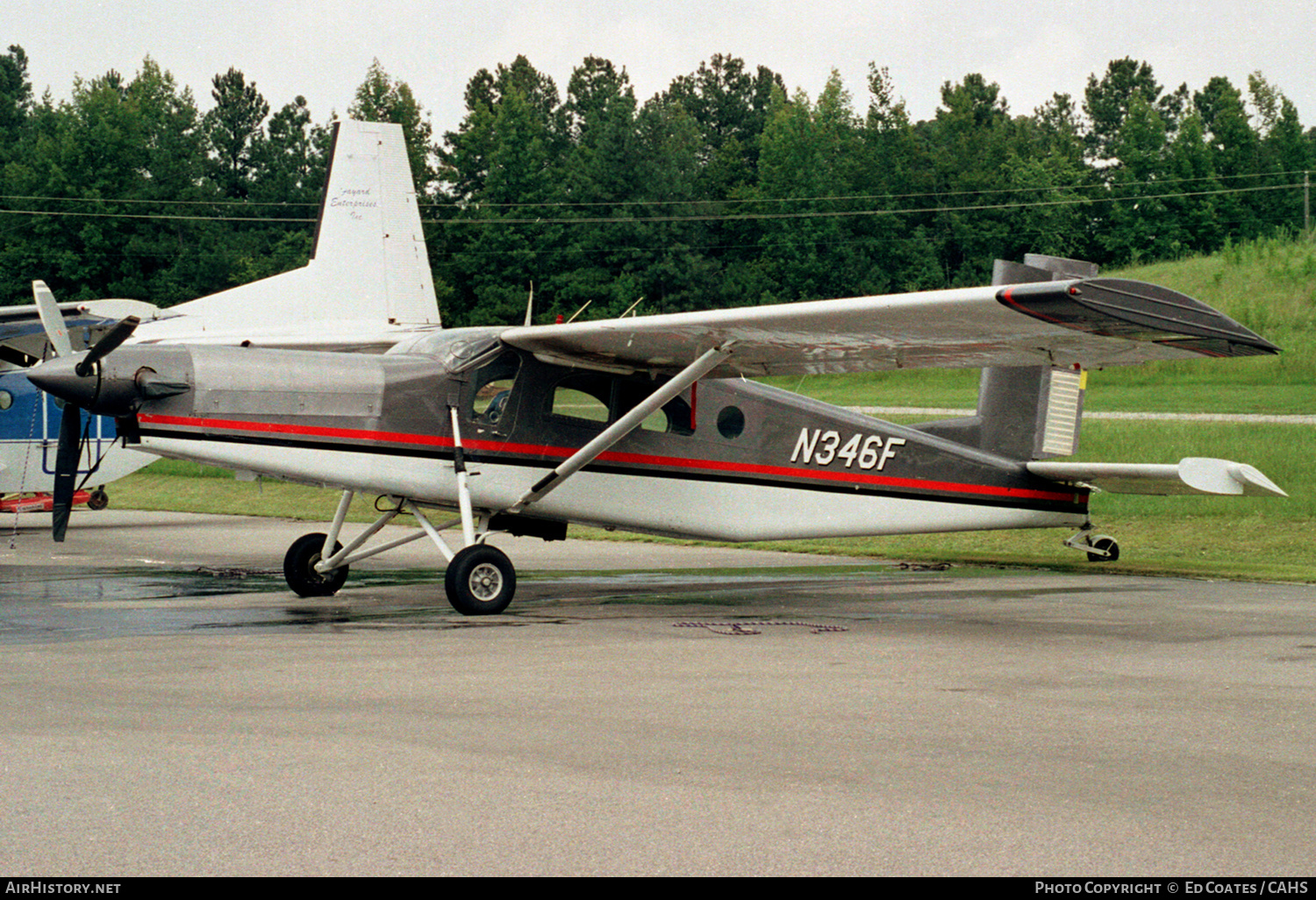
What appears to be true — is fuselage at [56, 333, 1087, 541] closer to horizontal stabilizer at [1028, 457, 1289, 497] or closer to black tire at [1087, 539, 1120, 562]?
horizontal stabilizer at [1028, 457, 1289, 497]

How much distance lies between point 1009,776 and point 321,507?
68.7 feet

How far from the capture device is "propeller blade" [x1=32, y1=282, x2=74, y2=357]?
11.6 meters

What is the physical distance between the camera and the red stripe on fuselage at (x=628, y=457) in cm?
1125

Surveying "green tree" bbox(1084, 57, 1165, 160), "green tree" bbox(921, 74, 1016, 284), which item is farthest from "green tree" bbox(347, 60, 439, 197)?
"green tree" bbox(1084, 57, 1165, 160)

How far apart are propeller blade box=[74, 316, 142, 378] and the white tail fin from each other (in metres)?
8.86

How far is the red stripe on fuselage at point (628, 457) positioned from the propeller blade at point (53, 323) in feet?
3.94

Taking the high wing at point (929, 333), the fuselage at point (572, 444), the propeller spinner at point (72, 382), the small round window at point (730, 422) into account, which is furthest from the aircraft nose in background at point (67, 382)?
the small round window at point (730, 422)

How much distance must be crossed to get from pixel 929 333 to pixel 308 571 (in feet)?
19.1

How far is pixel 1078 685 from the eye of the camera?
7.91 metres

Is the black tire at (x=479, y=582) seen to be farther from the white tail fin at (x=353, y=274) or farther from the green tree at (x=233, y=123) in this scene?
the green tree at (x=233, y=123)

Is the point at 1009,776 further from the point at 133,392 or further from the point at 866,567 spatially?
the point at 866,567

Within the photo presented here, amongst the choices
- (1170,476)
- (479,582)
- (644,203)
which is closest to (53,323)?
(479,582)

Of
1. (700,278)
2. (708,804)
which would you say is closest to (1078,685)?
(708,804)

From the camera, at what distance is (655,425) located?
12930mm
